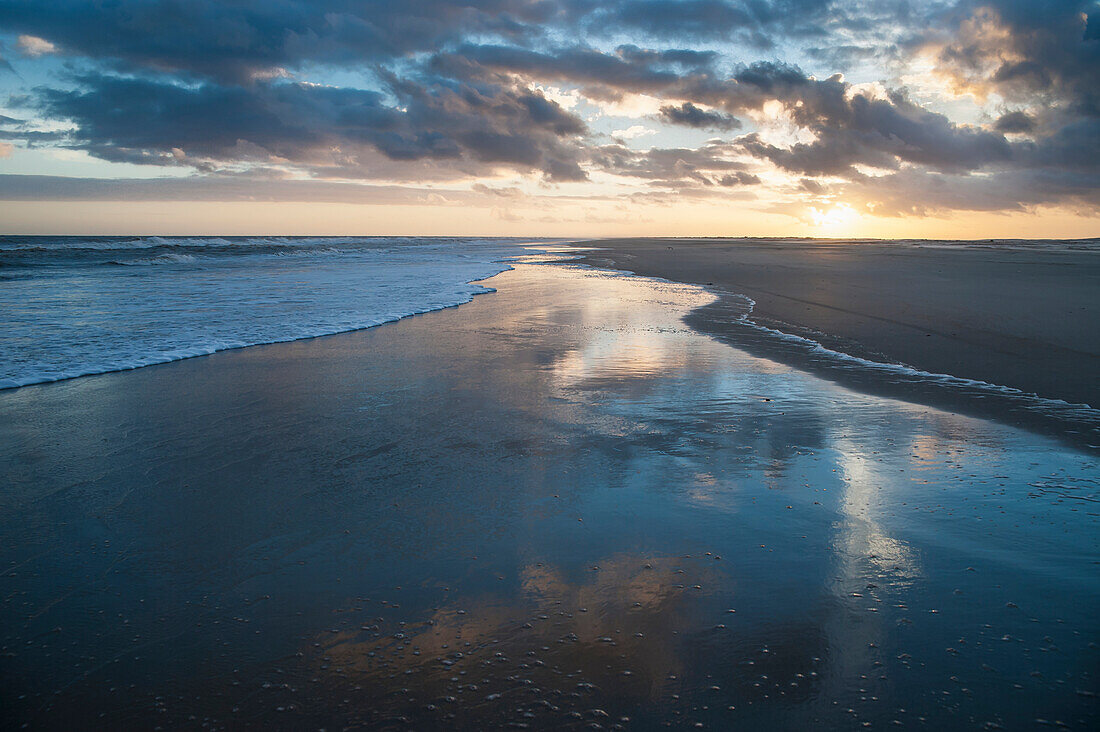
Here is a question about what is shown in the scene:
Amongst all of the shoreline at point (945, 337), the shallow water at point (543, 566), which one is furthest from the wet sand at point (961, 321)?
the shallow water at point (543, 566)

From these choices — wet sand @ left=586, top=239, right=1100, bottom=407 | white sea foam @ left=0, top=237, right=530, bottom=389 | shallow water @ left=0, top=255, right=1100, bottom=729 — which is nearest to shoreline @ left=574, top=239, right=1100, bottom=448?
wet sand @ left=586, top=239, right=1100, bottom=407

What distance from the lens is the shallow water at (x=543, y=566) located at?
2426mm

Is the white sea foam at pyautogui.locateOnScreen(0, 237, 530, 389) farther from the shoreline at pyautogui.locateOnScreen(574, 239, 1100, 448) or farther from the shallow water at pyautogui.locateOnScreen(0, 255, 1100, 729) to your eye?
the shoreline at pyautogui.locateOnScreen(574, 239, 1100, 448)

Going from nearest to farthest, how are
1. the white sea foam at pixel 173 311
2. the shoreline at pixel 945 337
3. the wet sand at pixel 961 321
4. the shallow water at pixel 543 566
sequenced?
the shallow water at pixel 543 566, the shoreline at pixel 945 337, the wet sand at pixel 961 321, the white sea foam at pixel 173 311

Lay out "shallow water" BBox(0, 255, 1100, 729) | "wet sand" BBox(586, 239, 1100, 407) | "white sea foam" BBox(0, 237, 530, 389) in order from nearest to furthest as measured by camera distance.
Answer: "shallow water" BBox(0, 255, 1100, 729)
"wet sand" BBox(586, 239, 1100, 407)
"white sea foam" BBox(0, 237, 530, 389)

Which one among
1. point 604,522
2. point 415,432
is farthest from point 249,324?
point 604,522

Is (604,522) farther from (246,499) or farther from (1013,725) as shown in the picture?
(246,499)

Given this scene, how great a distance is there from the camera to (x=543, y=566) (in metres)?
3.39

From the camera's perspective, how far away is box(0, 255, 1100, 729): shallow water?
2426 mm

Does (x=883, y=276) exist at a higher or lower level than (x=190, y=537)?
higher

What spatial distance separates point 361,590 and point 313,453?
7.64 ft

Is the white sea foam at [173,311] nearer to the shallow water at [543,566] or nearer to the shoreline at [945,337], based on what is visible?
the shallow water at [543,566]

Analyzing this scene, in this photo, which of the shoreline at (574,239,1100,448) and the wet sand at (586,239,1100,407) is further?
the wet sand at (586,239,1100,407)

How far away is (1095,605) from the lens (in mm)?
2975
